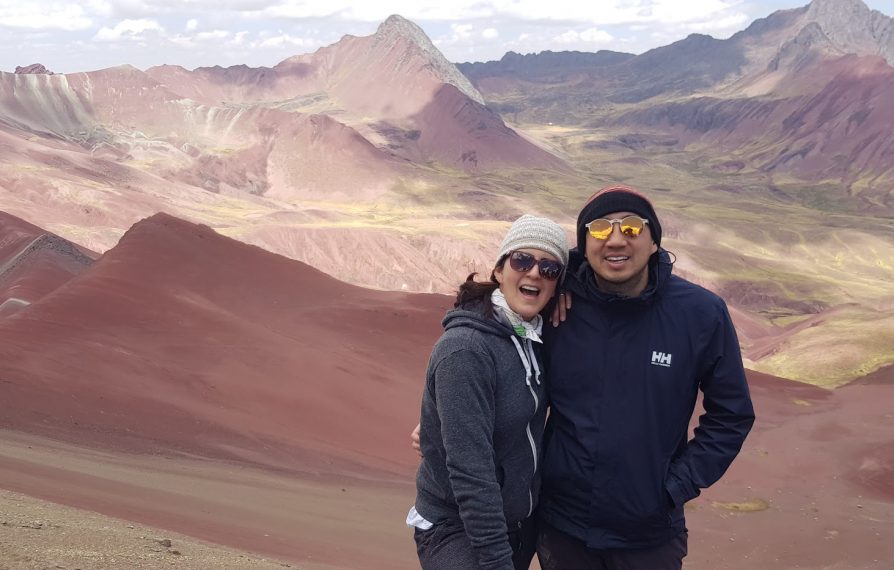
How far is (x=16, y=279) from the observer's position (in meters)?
23.9

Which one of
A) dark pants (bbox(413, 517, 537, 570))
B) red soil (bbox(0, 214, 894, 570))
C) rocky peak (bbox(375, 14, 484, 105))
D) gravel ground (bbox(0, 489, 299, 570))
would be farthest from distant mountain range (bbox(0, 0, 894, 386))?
dark pants (bbox(413, 517, 537, 570))

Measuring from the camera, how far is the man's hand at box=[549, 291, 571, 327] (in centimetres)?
353

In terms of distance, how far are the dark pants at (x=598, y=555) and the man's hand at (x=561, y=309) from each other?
35.9 inches

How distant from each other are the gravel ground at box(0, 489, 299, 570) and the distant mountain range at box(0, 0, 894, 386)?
12013 millimetres

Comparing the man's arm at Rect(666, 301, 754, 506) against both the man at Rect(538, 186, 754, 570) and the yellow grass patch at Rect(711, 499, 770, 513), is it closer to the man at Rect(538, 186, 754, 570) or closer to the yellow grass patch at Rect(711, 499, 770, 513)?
the man at Rect(538, 186, 754, 570)

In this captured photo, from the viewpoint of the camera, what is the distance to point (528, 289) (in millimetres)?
3439

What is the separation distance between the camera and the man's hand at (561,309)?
3533 millimetres

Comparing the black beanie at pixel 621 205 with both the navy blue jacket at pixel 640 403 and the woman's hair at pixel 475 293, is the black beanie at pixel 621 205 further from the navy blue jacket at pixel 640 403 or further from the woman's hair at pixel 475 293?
the woman's hair at pixel 475 293

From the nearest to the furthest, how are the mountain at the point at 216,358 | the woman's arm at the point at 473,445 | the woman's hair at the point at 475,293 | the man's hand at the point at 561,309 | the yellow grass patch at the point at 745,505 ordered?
the woman's arm at the point at 473,445
the woman's hair at the point at 475,293
the man's hand at the point at 561,309
the mountain at the point at 216,358
the yellow grass patch at the point at 745,505

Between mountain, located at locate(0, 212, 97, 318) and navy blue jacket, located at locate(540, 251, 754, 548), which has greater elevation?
navy blue jacket, located at locate(540, 251, 754, 548)

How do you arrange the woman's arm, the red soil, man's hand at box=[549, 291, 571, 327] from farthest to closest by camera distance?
the red soil
man's hand at box=[549, 291, 571, 327]
the woman's arm

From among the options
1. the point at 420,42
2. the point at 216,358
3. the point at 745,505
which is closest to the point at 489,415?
the point at 745,505

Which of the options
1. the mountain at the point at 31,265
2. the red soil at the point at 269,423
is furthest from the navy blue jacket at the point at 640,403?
the mountain at the point at 31,265

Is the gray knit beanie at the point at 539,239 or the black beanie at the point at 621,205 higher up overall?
the black beanie at the point at 621,205
